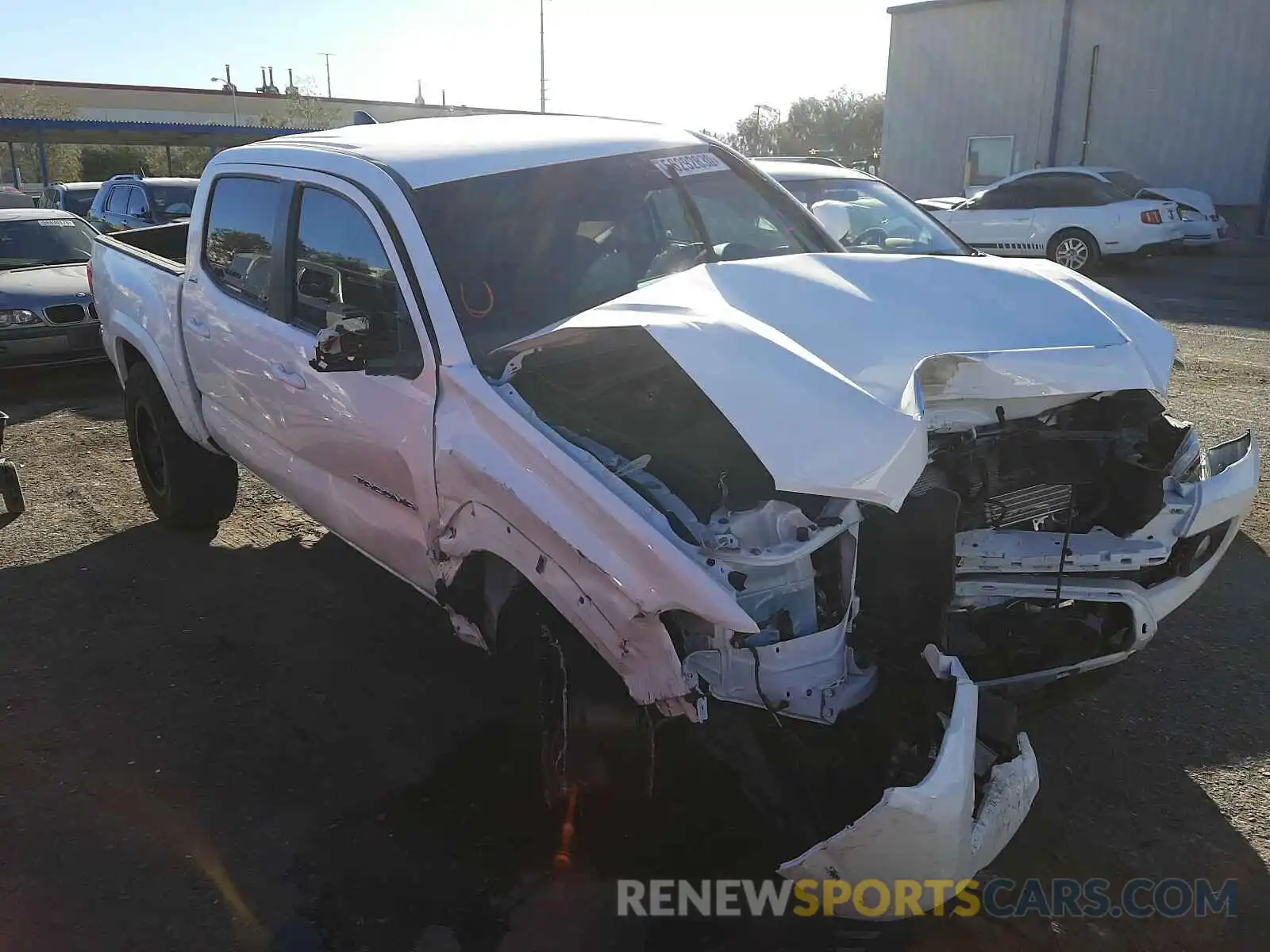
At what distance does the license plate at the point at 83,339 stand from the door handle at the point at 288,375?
6197mm

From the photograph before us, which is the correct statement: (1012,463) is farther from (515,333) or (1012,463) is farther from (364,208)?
(364,208)

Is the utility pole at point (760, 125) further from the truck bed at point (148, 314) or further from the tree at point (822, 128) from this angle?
the truck bed at point (148, 314)

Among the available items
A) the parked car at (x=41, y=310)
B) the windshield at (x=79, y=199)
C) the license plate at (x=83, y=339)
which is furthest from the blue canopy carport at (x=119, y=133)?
the license plate at (x=83, y=339)

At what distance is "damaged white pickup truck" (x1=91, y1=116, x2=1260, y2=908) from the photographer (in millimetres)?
2404

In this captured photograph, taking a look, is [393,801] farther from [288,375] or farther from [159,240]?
[159,240]

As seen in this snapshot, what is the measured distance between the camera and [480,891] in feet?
9.13

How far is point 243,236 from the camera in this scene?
14.1ft

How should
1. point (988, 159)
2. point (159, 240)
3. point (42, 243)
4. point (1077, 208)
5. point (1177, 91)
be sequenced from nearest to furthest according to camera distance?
point (159, 240) < point (42, 243) < point (1077, 208) < point (1177, 91) < point (988, 159)

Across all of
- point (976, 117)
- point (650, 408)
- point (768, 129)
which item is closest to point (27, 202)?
point (976, 117)

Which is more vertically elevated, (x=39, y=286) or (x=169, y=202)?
(x=169, y=202)

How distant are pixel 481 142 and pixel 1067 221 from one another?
1312cm

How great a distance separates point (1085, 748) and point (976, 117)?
2361 centimetres

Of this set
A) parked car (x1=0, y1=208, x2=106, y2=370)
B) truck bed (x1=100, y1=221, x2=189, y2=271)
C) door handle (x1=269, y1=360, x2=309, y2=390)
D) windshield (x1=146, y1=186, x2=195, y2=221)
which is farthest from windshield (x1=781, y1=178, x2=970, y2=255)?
windshield (x1=146, y1=186, x2=195, y2=221)

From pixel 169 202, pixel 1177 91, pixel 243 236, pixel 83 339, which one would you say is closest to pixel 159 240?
pixel 243 236
